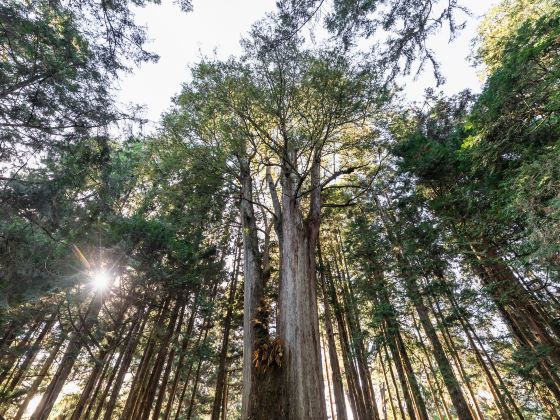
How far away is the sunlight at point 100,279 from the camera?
25.0 ft

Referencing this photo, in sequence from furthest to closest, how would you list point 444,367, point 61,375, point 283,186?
point 444,367
point 61,375
point 283,186

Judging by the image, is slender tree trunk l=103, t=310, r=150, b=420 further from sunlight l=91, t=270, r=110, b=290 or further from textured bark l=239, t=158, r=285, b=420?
textured bark l=239, t=158, r=285, b=420

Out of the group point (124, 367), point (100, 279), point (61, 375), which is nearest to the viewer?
point (61, 375)

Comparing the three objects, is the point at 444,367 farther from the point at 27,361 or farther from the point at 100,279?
the point at 27,361

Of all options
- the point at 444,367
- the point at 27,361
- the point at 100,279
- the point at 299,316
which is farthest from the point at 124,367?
the point at 444,367

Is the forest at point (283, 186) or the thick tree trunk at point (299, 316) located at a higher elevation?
the forest at point (283, 186)

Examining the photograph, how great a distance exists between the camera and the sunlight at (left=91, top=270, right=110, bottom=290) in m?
7.63

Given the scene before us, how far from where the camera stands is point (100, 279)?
25.0ft

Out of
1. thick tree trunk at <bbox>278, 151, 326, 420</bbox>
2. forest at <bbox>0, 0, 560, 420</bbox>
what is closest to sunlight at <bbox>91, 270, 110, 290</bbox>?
forest at <bbox>0, 0, 560, 420</bbox>

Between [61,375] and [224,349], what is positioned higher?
[224,349]

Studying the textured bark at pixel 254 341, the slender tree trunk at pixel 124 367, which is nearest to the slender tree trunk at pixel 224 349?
the slender tree trunk at pixel 124 367

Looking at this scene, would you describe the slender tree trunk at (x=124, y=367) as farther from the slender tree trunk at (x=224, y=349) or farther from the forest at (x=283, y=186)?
the slender tree trunk at (x=224, y=349)

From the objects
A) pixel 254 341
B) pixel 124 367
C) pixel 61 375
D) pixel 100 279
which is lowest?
pixel 254 341

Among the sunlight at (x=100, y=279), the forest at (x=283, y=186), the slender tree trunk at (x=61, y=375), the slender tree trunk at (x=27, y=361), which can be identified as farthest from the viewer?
the slender tree trunk at (x=27, y=361)
